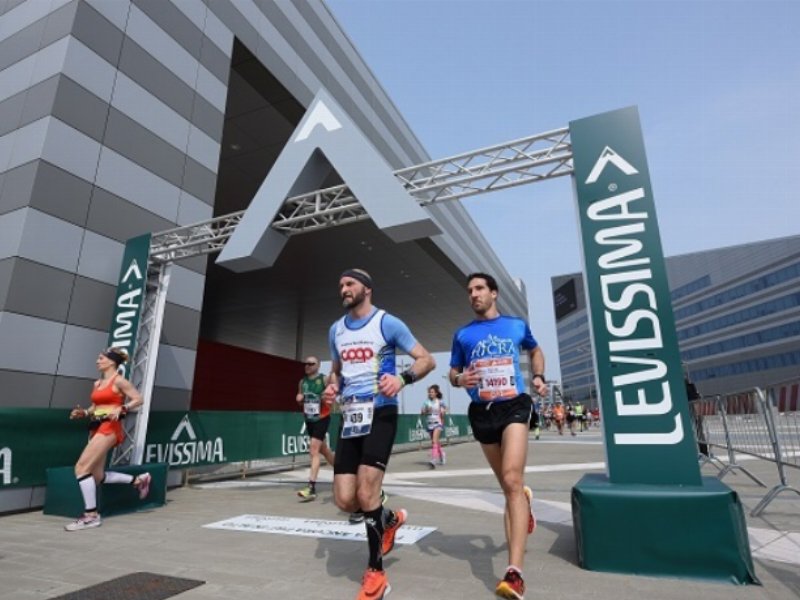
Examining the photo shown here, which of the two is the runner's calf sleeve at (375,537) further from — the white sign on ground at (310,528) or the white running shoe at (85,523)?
the white running shoe at (85,523)

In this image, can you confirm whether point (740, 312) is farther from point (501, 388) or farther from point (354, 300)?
point (354, 300)

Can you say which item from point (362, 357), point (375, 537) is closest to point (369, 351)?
point (362, 357)

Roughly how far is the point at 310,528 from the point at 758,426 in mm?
6054

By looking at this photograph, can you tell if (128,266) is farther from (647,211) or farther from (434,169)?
(647,211)

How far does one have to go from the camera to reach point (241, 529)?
4684 mm

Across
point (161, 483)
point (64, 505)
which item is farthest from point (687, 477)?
point (64, 505)

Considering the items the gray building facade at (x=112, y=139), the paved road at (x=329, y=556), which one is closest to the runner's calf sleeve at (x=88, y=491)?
the paved road at (x=329, y=556)

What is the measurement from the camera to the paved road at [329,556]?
287cm

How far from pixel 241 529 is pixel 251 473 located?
20.8 feet

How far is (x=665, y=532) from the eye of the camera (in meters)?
3.12

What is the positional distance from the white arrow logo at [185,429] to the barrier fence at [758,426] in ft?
27.1

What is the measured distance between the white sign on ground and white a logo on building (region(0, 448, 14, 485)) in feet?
9.46

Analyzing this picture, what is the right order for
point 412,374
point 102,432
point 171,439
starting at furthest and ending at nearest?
point 171,439, point 102,432, point 412,374

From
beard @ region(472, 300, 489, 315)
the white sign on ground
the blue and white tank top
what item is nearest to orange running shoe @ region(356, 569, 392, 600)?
the blue and white tank top
